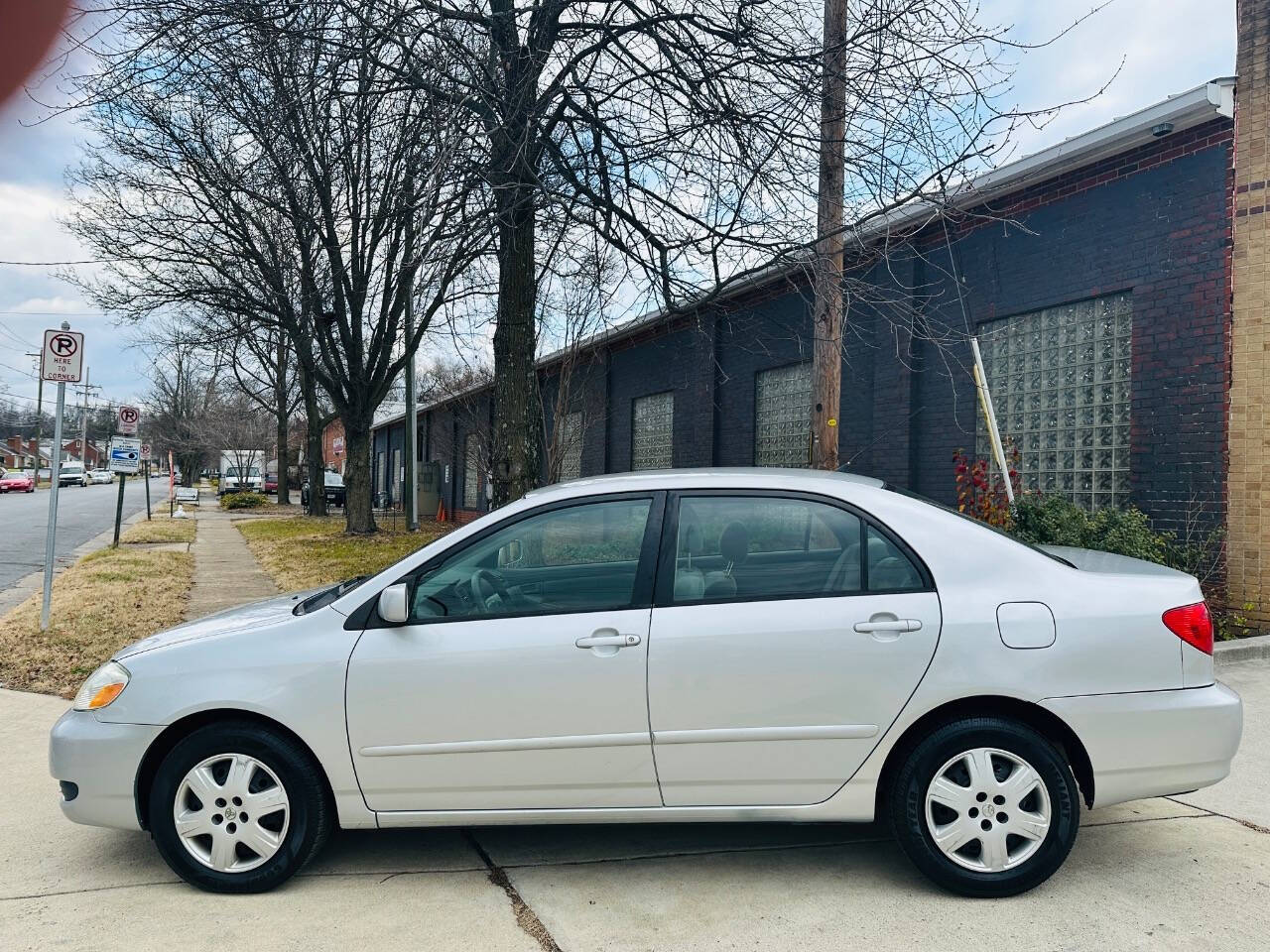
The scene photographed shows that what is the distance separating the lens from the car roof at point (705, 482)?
3.92 meters

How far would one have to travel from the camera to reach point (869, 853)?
13.1ft

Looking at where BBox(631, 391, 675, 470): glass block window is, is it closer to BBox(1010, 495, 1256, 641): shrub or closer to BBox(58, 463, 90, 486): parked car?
BBox(1010, 495, 1256, 641): shrub

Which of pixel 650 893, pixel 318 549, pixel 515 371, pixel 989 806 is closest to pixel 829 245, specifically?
pixel 515 371

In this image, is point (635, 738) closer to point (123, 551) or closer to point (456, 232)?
point (456, 232)

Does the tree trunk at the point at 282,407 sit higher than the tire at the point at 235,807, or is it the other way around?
the tree trunk at the point at 282,407

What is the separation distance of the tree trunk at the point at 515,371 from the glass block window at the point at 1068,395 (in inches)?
203

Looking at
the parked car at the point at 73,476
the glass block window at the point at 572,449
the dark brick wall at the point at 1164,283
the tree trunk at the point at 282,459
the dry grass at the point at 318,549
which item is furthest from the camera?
the parked car at the point at 73,476

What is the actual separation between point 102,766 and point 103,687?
0.30 meters

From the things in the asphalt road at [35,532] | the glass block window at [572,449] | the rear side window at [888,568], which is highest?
the glass block window at [572,449]

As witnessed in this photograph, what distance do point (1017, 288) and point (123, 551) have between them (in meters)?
15.2

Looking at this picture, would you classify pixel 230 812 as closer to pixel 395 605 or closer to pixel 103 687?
pixel 103 687

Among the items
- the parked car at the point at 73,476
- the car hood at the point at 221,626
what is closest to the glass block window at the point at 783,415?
the car hood at the point at 221,626

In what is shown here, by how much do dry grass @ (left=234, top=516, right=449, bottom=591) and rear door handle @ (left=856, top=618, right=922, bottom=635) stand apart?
7.08 metres

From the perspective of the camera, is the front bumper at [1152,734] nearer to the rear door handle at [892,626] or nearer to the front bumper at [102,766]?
the rear door handle at [892,626]
